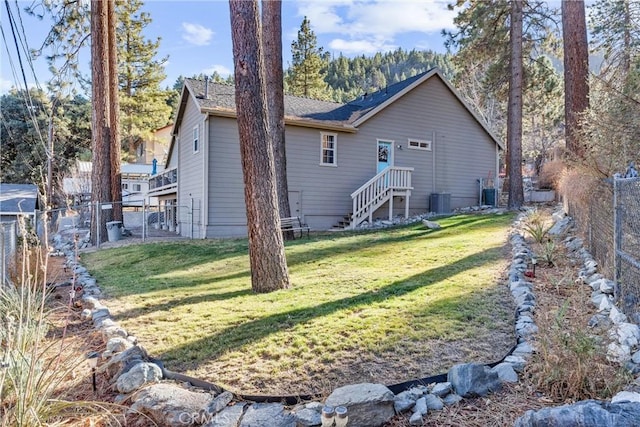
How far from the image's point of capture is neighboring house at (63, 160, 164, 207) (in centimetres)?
2091

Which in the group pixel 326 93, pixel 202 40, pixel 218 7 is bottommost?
pixel 218 7

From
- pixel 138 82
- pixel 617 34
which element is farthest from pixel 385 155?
pixel 138 82

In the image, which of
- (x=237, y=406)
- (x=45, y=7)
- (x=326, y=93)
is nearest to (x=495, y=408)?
(x=237, y=406)

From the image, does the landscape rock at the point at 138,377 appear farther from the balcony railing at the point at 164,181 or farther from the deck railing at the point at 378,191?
the balcony railing at the point at 164,181

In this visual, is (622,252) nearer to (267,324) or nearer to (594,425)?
(594,425)

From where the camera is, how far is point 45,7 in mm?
11844

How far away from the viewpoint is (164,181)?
16.3 m

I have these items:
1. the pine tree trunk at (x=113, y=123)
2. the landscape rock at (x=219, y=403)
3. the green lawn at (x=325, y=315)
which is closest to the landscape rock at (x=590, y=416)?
the green lawn at (x=325, y=315)

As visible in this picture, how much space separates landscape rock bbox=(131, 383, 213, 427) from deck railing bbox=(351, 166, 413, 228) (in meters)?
10.3

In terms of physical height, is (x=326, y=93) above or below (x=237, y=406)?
above

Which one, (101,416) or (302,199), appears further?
(302,199)

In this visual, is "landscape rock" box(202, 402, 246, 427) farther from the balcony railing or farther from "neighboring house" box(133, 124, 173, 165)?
"neighboring house" box(133, 124, 173, 165)

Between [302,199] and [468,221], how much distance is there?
5.00 metres

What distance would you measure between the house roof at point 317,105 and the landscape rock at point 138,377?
9169 millimetres
